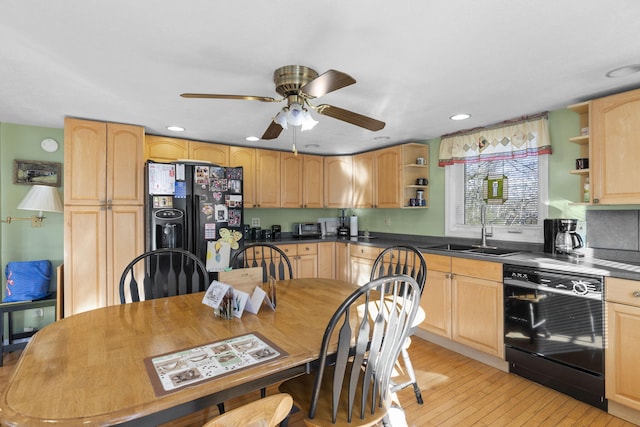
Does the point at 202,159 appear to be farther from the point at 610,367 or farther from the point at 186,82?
the point at 610,367

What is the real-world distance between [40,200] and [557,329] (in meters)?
4.32

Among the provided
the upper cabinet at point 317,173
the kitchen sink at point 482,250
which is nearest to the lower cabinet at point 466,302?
the kitchen sink at point 482,250

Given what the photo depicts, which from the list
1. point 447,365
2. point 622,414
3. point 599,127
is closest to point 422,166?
point 599,127

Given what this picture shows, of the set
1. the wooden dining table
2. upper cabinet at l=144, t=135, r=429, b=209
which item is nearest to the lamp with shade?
upper cabinet at l=144, t=135, r=429, b=209

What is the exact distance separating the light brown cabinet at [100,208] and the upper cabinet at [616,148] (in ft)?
12.6

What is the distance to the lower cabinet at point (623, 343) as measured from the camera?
1.87 m

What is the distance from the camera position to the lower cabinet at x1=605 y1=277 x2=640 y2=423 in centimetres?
187

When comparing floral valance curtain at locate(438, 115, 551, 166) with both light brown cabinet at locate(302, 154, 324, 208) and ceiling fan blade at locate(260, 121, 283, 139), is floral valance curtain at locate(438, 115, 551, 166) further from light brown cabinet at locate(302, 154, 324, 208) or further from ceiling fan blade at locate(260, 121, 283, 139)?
ceiling fan blade at locate(260, 121, 283, 139)

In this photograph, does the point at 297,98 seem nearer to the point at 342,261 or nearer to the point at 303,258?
the point at 303,258

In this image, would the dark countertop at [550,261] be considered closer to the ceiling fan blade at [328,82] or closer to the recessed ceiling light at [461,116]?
the recessed ceiling light at [461,116]

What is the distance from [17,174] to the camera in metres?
3.04

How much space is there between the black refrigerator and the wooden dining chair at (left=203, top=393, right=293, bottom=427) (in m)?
2.34

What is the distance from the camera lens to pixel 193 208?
10.7ft

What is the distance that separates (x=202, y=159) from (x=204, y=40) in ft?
7.57
